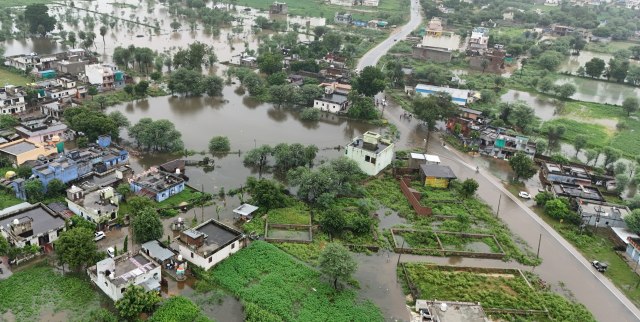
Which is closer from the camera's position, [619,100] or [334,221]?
[334,221]

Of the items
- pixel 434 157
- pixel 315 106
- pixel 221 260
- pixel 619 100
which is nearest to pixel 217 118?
pixel 315 106

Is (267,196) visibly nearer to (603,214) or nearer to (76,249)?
(76,249)

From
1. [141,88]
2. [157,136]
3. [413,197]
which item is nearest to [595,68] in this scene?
[413,197]

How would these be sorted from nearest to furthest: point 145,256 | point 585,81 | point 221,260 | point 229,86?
1. point 145,256
2. point 221,260
3. point 229,86
4. point 585,81

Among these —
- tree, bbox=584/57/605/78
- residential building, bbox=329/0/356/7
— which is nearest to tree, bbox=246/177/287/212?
tree, bbox=584/57/605/78

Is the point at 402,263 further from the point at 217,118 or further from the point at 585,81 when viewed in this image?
the point at 585,81

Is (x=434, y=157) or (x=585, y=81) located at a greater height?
(x=585, y=81)
